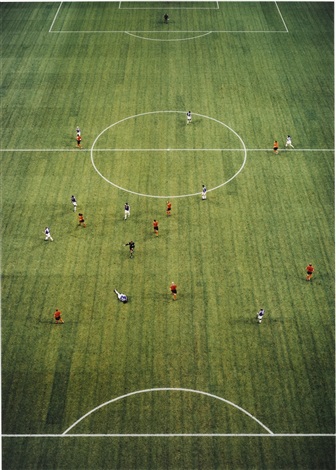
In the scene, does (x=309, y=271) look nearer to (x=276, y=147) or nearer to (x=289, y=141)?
(x=276, y=147)

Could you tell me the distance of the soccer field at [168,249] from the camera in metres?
28.1

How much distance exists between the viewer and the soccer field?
28141 mm

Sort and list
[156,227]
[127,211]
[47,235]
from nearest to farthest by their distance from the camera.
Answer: [47,235]
[156,227]
[127,211]

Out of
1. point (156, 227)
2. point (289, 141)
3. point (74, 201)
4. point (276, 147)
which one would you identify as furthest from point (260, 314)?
point (289, 141)

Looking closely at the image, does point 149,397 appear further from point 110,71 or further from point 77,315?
point 110,71

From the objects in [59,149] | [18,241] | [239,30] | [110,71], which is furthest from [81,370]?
[239,30]

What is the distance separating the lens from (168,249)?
3762cm

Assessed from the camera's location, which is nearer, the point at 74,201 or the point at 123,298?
the point at 123,298

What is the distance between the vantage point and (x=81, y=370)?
30.6 metres

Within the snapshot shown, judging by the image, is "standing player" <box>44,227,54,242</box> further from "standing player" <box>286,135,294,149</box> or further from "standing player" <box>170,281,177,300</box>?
"standing player" <box>286,135,294,149</box>

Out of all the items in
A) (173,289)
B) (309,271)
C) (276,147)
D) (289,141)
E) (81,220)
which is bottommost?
(173,289)

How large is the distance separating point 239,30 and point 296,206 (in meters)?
31.2

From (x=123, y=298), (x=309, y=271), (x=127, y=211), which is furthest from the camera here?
(x=127, y=211)

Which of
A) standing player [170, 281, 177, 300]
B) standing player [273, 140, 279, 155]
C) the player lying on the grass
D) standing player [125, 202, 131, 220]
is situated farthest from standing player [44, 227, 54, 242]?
standing player [273, 140, 279, 155]
